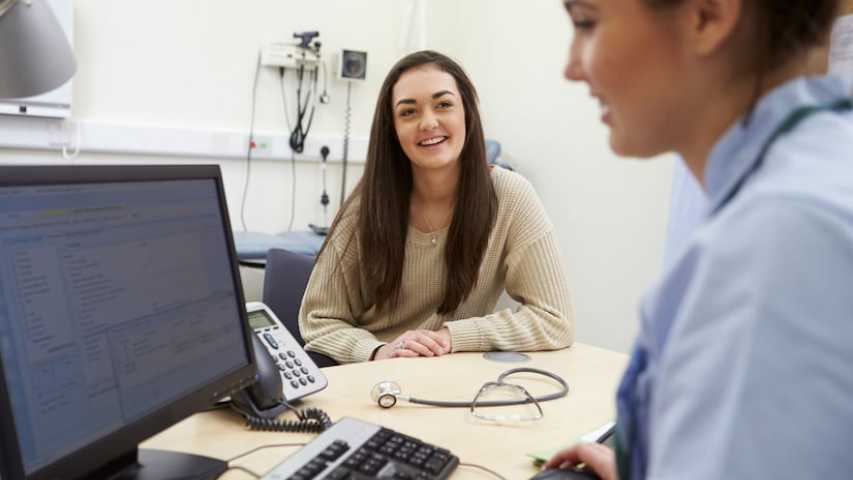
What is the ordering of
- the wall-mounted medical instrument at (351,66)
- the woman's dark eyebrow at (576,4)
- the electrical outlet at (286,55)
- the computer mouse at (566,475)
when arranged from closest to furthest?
the woman's dark eyebrow at (576,4) < the computer mouse at (566,475) < the electrical outlet at (286,55) < the wall-mounted medical instrument at (351,66)

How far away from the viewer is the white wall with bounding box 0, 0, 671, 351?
287 centimetres

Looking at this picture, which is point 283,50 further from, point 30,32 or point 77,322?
point 77,322

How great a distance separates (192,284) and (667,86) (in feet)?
2.11

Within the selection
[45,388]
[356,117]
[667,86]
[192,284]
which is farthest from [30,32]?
[356,117]

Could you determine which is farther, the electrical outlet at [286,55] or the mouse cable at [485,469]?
the electrical outlet at [286,55]

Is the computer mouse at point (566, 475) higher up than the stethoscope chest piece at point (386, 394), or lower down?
higher up

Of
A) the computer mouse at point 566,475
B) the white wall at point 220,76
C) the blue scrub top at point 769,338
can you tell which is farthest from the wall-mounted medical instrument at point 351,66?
the blue scrub top at point 769,338

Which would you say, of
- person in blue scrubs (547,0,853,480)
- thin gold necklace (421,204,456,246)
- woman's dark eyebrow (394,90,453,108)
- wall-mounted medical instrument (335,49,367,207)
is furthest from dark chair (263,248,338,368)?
wall-mounted medical instrument (335,49,367,207)

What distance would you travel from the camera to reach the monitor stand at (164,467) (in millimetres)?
884

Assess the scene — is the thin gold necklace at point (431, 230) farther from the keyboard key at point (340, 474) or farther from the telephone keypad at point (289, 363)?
the keyboard key at point (340, 474)

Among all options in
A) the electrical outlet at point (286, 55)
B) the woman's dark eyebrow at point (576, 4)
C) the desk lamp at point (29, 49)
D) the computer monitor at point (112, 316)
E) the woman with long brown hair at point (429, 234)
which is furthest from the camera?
the electrical outlet at point (286, 55)

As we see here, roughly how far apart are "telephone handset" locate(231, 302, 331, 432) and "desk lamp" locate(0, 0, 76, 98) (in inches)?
18.0

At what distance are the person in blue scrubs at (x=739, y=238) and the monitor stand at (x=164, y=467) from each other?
1.75 feet

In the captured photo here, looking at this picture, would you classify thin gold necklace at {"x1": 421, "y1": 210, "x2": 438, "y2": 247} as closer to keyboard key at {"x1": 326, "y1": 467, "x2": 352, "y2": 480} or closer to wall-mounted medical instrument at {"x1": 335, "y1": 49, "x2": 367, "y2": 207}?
keyboard key at {"x1": 326, "y1": 467, "x2": 352, "y2": 480}
